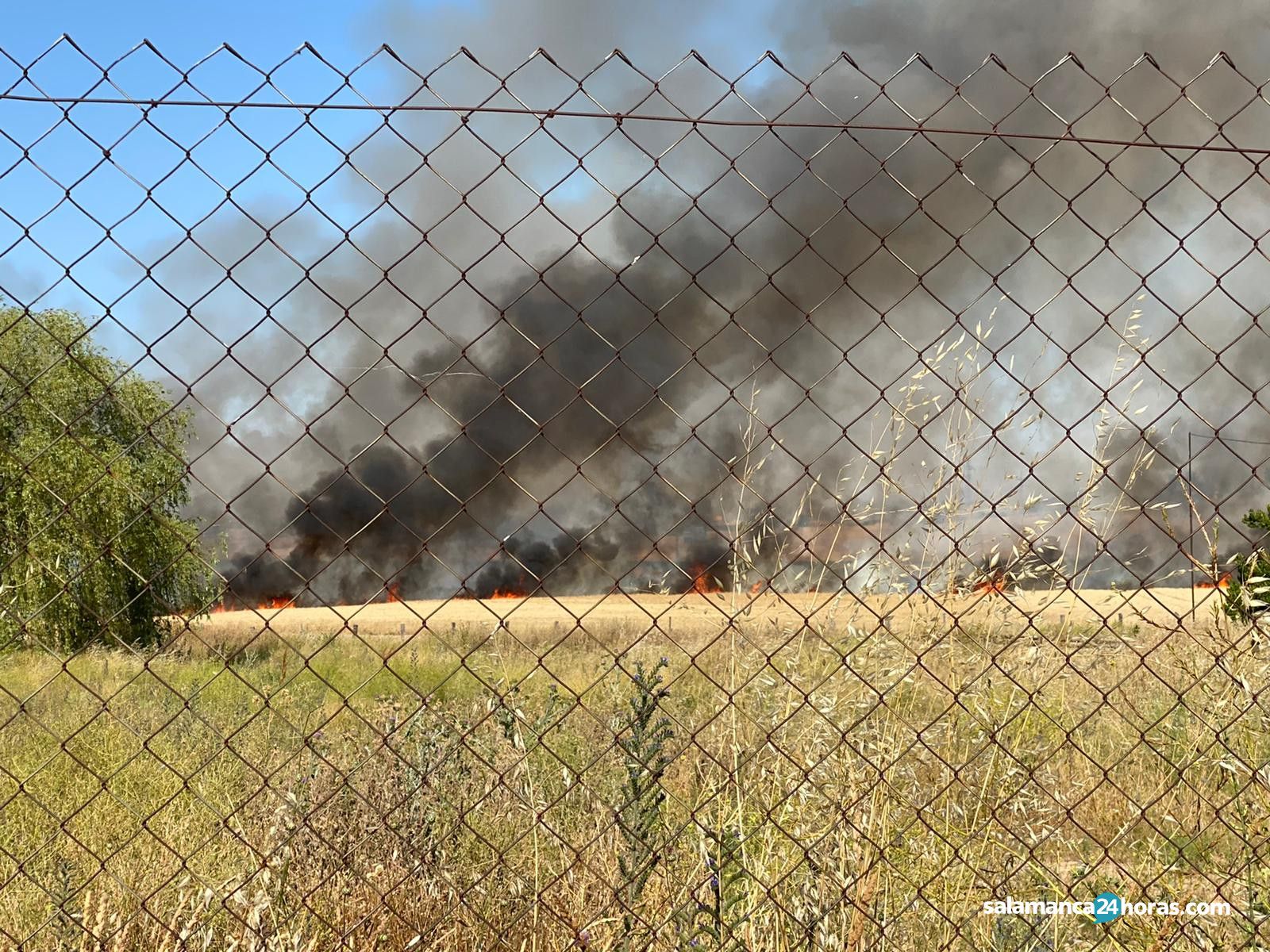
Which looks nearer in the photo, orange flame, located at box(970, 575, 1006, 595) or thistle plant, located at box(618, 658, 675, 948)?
thistle plant, located at box(618, 658, 675, 948)

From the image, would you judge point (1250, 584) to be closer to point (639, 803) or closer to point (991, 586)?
point (991, 586)

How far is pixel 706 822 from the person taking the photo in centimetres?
271

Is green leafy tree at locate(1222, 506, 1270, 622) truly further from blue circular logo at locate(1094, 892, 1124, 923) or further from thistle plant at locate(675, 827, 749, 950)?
thistle plant at locate(675, 827, 749, 950)

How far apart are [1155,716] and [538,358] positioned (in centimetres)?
420

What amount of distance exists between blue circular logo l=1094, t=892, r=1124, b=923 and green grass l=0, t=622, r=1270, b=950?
4 centimetres

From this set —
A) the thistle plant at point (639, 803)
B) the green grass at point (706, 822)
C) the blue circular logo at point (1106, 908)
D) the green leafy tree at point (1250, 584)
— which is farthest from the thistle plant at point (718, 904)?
the green leafy tree at point (1250, 584)

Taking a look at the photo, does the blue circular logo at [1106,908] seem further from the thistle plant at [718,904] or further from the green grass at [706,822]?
the thistle plant at [718,904]

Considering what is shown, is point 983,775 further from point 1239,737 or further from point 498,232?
point 498,232

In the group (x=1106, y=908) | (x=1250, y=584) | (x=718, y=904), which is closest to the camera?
(x=718, y=904)

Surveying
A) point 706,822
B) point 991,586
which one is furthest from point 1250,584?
point 706,822

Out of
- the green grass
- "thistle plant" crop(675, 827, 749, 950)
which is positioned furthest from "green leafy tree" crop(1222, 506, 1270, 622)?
"thistle plant" crop(675, 827, 749, 950)

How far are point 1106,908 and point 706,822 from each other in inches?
43.7

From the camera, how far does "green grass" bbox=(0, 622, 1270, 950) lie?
2.30 m

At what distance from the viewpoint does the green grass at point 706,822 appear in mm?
2297
